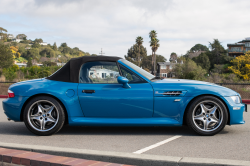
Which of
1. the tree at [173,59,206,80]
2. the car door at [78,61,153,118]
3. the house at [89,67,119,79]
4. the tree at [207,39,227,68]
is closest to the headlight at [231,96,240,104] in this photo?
the car door at [78,61,153,118]

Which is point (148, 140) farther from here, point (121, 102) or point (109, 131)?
point (109, 131)

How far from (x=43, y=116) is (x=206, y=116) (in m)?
3.08

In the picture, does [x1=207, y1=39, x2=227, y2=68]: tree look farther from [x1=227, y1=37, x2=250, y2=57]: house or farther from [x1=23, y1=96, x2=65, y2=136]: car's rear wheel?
[x1=23, y1=96, x2=65, y2=136]: car's rear wheel

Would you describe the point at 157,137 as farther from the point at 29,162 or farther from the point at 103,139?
the point at 29,162

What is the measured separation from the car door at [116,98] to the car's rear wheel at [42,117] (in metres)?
0.57

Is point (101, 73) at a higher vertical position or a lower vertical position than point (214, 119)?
higher

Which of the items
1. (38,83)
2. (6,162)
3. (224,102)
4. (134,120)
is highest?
(38,83)

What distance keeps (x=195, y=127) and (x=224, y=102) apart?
2.35 feet

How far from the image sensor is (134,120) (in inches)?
201

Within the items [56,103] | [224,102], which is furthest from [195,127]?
[56,103]

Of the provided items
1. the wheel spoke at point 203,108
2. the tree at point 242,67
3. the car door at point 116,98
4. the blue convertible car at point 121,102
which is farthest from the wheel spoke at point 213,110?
the tree at point 242,67

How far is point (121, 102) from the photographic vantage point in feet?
16.7

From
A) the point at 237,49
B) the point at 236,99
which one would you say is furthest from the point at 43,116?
the point at 237,49

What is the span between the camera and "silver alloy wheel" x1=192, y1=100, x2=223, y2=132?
510 cm
